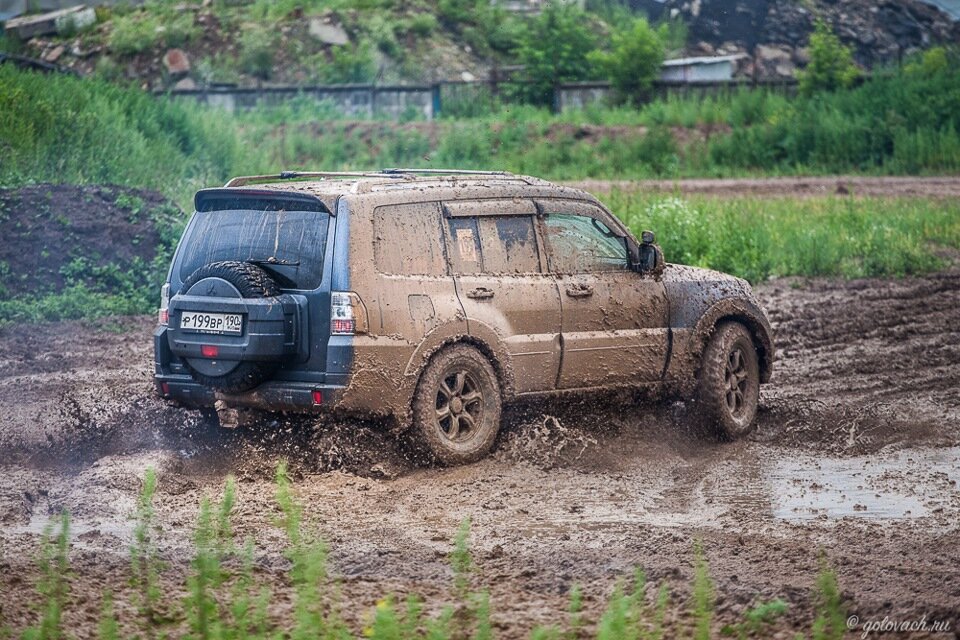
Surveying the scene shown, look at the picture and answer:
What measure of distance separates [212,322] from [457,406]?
1625 millimetres

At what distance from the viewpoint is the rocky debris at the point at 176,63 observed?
1965 inches

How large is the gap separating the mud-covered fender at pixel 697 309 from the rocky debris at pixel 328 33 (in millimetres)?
41768

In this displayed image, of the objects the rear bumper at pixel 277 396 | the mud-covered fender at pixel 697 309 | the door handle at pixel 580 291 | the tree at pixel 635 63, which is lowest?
the tree at pixel 635 63

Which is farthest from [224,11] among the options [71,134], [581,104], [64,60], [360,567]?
[360,567]

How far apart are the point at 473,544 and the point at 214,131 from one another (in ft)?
68.2

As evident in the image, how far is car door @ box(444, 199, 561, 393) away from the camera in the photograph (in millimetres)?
9469

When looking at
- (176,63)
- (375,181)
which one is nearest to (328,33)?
(176,63)

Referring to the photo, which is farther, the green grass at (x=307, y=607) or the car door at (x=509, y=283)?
the car door at (x=509, y=283)

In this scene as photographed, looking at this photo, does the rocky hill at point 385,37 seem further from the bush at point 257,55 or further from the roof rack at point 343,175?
the roof rack at point 343,175

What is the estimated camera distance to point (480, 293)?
9.45 metres

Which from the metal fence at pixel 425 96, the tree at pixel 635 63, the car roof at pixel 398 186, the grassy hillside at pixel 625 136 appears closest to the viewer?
the car roof at pixel 398 186

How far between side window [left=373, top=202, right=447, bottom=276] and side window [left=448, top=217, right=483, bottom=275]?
112mm

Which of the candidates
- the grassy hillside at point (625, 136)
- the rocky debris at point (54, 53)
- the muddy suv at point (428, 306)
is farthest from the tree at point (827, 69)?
the muddy suv at point (428, 306)

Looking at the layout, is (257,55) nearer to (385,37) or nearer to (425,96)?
(385,37)
